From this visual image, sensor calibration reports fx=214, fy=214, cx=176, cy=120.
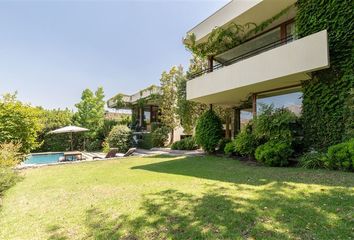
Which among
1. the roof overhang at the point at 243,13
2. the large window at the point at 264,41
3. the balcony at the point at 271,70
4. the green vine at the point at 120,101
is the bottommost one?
the balcony at the point at 271,70

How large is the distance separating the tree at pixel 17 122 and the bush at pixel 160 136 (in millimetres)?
11243

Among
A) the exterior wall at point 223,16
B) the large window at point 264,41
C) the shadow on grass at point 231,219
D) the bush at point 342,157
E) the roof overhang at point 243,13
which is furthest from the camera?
the large window at point 264,41

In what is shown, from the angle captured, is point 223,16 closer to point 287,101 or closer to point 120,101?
point 287,101

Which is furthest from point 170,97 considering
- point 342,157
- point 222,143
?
point 342,157

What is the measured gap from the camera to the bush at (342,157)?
6.71 meters

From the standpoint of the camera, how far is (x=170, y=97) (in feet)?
72.0

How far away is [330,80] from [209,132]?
712 centimetres

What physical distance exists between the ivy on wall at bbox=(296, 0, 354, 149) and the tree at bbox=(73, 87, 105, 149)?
21.6 meters

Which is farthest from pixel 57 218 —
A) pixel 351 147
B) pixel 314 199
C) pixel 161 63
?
pixel 161 63

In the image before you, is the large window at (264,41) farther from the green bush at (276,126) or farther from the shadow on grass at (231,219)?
the shadow on grass at (231,219)

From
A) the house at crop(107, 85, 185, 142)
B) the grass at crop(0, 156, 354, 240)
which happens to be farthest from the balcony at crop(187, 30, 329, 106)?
the house at crop(107, 85, 185, 142)

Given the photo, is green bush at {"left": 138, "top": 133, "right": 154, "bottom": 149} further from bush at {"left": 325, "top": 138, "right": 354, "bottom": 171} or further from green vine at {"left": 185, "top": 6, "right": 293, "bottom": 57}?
bush at {"left": 325, "top": 138, "right": 354, "bottom": 171}

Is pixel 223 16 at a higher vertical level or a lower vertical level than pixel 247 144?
higher

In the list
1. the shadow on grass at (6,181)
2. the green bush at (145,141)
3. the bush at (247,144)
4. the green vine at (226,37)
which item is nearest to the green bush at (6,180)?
the shadow on grass at (6,181)
